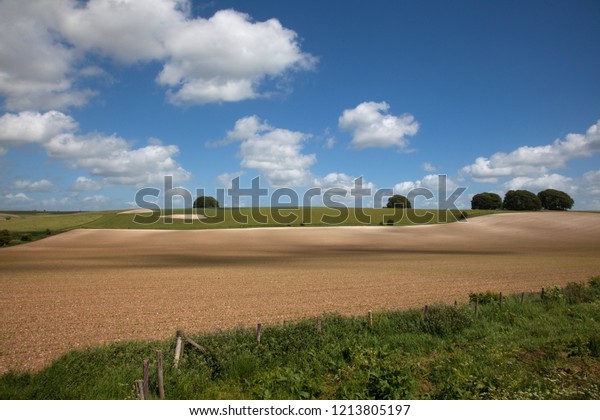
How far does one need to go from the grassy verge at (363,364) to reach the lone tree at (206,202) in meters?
136

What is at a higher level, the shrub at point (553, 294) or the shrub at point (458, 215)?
the shrub at point (458, 215)

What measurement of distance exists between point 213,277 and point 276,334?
18.9m

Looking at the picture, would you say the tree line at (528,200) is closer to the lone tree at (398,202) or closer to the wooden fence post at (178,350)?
the lone tree at (398,202)

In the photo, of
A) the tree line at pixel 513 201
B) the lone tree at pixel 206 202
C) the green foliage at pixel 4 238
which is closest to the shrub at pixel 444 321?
the green foliage at pixel 4 238

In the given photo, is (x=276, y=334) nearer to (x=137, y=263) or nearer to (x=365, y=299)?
(x=365, y=299)

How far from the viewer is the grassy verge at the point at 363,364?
939cm

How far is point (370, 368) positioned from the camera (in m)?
10.2

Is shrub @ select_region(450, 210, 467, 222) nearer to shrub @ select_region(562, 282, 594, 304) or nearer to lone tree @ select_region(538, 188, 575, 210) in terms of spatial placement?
lone tree @ select_region(538, 188, 575, 210)

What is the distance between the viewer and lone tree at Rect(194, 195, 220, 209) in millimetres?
146250

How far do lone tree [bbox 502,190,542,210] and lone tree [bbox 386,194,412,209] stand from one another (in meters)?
34.3

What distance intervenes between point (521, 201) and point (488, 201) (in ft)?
39.7

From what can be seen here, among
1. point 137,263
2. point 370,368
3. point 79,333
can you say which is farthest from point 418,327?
point 137,263

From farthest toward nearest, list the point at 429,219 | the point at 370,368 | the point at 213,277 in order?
1. the point at 429,219
2. the point at 213,277
3. the point at 370,368

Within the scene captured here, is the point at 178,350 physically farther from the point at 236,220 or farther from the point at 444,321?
the point at 236,220
